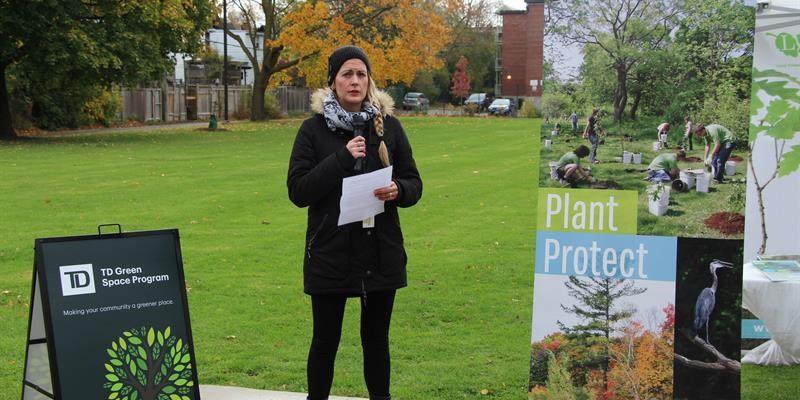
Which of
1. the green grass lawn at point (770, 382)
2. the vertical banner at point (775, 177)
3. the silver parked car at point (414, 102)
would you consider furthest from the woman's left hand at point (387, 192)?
the silver parked car at point (414, 102)

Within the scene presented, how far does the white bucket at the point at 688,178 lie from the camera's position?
13.4ft

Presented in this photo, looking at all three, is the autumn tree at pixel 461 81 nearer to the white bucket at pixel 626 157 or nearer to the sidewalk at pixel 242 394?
the sidewalk at pixel 242 394

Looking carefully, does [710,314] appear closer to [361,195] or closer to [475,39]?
[361,195]

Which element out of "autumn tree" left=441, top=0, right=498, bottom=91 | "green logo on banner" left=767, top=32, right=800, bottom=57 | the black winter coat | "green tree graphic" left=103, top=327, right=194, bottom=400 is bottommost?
"green tree graphic" left=103, top=327, right=194, bottom=400

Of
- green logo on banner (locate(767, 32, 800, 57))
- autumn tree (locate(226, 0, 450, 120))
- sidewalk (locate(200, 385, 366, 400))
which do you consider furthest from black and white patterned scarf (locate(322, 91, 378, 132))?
autumn tree (locate(226, 0, 450, 120))

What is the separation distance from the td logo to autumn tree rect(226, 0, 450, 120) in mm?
Result: 33197

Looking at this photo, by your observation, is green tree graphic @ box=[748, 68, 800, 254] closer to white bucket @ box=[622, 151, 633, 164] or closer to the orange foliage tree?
white bucket @ box=[622, 151, 633, 164]

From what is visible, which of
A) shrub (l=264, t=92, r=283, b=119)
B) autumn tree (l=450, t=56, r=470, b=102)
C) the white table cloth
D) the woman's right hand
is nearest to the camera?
the woman's right hand

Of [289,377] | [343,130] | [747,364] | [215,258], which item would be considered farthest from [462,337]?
[215,258]

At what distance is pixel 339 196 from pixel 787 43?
2798 millimetres

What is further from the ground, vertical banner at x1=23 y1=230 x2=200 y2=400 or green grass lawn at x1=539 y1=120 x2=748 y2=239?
green grass lawn at x1=539 y1=120 x2=748 y2=239

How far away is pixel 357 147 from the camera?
3975 mm

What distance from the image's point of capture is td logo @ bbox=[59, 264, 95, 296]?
4172mm

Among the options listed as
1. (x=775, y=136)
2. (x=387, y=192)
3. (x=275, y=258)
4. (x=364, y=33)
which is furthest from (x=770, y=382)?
(x=364, y=33)
